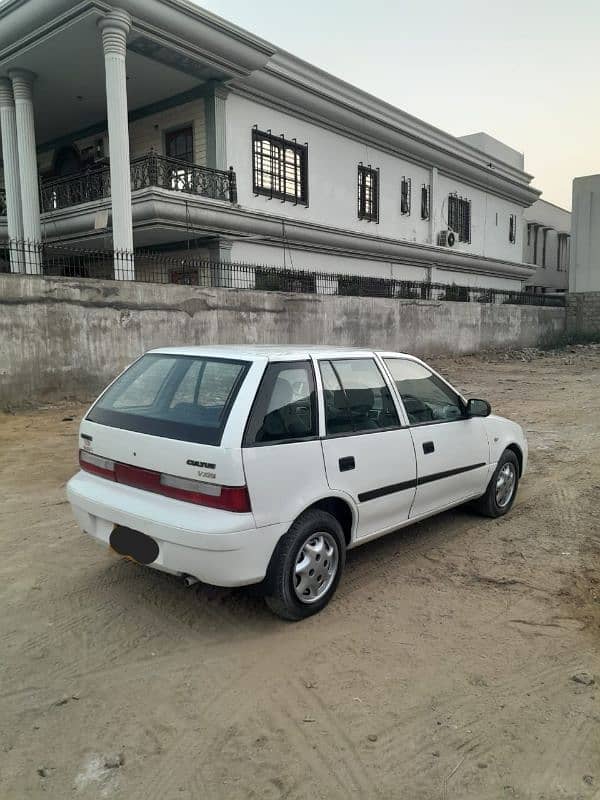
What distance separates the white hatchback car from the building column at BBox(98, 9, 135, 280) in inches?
371

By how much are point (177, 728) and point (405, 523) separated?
2182 mm

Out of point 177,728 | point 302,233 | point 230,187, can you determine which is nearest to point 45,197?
point 230,187

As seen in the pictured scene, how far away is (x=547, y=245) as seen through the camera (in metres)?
40.7

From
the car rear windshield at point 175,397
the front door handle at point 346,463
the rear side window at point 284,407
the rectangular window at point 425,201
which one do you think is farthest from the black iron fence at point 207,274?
the front door handle at point 346,463

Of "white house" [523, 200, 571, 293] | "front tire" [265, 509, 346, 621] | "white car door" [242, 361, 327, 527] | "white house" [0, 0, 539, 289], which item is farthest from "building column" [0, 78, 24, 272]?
"white house" [523, 200, 571, 293]

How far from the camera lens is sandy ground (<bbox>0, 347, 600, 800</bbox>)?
240 cm

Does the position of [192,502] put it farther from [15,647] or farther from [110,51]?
[110,51]

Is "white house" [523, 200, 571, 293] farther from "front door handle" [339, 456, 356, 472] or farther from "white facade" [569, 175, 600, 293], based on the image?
"front door handle" [339, 456, 356, 472]

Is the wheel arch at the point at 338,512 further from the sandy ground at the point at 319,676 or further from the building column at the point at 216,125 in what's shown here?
the building column at the point at 216,125

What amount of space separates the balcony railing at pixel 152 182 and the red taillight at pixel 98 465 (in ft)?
40.4

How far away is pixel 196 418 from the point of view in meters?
3.43

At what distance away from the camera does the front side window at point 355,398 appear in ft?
12.5

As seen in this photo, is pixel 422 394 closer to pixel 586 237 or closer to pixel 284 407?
pixel 284 407

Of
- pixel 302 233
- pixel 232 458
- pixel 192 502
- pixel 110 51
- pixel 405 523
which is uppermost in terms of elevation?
pixel 110 51
